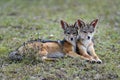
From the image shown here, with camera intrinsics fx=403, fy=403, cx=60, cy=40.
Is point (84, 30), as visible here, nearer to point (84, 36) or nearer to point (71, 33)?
point (84, 36)

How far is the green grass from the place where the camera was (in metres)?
8.28

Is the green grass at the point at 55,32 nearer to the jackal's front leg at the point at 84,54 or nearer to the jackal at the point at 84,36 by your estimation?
the jackal's front leg at the point at 84,54

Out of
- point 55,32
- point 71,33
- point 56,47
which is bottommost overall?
point 56,47

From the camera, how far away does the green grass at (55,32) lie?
8281 mm

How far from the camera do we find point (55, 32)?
12.9 m

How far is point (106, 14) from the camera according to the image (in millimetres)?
16984

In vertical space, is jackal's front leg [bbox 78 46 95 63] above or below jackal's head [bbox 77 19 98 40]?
below

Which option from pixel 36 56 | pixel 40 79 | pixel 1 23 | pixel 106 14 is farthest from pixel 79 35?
pixel 106 14

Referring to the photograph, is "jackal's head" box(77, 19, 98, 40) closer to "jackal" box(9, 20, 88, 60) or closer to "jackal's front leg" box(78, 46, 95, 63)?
"jackal" box(9, 20, 88, 60)

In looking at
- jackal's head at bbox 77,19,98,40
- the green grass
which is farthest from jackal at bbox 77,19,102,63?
the green grass

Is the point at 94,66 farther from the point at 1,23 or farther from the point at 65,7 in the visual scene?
the point at 65,7

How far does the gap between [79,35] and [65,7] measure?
974 cm

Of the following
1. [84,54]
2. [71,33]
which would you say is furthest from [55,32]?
[84,54]

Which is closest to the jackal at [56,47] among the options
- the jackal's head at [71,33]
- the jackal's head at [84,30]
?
the jackal's head at [71,33]
